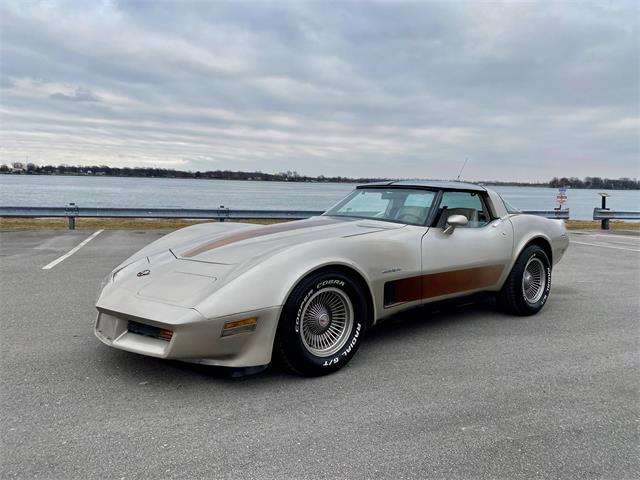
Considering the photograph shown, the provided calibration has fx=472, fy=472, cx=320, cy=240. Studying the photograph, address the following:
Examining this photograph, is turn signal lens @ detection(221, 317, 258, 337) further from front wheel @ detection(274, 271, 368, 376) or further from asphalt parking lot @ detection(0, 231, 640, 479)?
asphalt parking lot @ detection(0, 231, 640, 479)

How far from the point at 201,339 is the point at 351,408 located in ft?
3.18

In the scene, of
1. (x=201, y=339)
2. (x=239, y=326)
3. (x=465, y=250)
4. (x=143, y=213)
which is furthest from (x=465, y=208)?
(x=143, y=213)

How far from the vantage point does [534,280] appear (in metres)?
5.04

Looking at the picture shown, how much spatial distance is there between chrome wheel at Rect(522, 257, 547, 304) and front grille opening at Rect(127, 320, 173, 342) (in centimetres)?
365

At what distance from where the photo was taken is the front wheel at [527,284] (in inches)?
184

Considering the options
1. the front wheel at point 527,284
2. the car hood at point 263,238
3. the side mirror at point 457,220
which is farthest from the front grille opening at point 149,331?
the front wheel at point 527,284

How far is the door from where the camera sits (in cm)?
391

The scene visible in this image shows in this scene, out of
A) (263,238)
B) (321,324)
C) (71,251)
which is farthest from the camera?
(71,251)

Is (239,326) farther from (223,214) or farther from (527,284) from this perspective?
(223,214)

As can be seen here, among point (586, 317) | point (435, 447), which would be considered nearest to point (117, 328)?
point (435, 447)

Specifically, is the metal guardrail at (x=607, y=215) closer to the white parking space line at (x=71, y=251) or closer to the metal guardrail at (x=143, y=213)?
the metal guardrail at (x=143, y=213)

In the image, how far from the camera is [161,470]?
2.13 m

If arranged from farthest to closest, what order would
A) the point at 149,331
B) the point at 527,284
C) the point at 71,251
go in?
1. the point at 71,251
2. the point at 527,284
3. the point at 149,331

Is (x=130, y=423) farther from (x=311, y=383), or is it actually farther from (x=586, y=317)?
(x=586, y=317)
